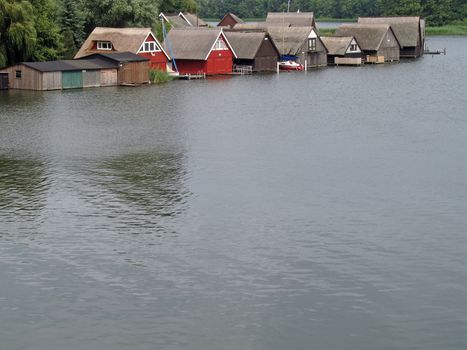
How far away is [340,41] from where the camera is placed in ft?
330

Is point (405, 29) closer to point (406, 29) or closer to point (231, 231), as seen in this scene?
point (406, 29)

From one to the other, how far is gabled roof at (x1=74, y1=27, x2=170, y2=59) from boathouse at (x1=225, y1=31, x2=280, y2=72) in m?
13.3

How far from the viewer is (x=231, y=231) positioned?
29312mm

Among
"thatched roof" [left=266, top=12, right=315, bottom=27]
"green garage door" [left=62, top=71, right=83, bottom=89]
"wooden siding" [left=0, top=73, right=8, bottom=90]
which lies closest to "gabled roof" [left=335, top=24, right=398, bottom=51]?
"thatched roof" [left=266, top=12, right=315, bottom=27]

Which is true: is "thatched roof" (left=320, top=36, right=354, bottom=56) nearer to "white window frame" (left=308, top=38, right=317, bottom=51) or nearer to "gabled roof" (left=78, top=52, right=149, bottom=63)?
"white window frame" (left=308, top=38, right=317, bottom=51)

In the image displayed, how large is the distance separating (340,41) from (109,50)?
34.3 m

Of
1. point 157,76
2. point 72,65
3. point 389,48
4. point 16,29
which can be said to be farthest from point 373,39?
point 16,29

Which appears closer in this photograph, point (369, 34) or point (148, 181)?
point (148, 181)

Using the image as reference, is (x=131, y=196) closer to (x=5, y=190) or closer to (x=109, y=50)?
(x=5, y=190)

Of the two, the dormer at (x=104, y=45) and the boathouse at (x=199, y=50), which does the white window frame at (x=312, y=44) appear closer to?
the boathouse at (x=199, y=50)

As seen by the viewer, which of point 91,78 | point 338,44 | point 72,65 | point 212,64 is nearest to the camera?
point 72,65

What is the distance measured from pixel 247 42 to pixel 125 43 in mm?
17198

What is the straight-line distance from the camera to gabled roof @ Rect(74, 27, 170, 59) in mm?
75312

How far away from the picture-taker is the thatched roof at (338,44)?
10006 centimetres
